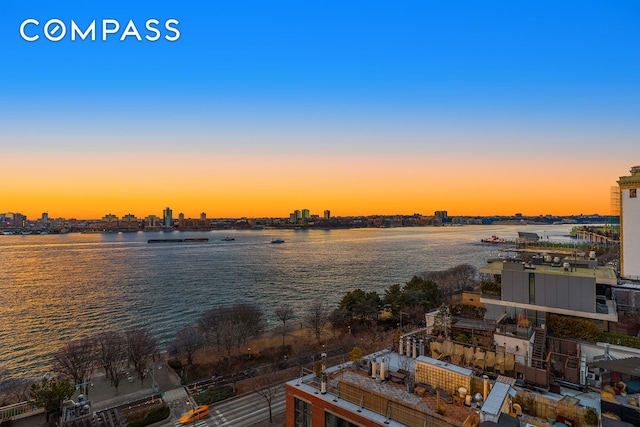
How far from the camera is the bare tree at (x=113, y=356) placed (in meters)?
29.4

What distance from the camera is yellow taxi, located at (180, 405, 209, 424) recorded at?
21.9m

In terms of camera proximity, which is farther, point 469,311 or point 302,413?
point 469,311

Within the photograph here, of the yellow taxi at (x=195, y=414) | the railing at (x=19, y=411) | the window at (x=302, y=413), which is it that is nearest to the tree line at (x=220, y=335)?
the yellow taxi at (x=195, y=414)

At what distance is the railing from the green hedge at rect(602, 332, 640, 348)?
82.7 feet

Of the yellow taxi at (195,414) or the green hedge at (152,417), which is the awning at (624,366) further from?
the green hedge at (152,417)

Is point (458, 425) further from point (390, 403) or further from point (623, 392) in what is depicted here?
point (623, 392)

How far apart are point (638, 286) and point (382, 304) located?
27432 millimetres

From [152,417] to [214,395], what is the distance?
13.1ft

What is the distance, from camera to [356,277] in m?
79.7

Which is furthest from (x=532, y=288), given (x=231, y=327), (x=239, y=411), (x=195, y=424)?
(x=231, y=327)

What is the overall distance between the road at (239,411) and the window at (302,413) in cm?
903

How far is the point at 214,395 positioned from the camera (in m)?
25.0

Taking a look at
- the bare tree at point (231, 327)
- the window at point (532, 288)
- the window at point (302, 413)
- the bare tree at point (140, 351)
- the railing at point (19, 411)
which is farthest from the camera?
the bare tree at point (231, 327)

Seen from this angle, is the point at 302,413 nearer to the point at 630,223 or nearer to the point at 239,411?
the point at 239,411
